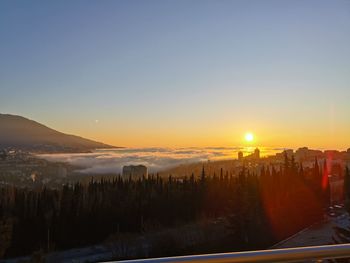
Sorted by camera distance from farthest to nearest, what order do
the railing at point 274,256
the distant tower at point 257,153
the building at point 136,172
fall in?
the distant tower at point 257,153, the building at point 136,172, the railing at point 274,256

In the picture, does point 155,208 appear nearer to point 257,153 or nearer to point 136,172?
point 136,172

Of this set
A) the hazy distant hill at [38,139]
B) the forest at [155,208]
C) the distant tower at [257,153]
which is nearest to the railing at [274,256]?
the forest at [155,208]

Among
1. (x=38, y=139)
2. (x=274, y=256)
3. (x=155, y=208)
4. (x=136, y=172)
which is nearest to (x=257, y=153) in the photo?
(x=136, y=172)

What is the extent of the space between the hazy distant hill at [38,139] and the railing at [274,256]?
96447mm

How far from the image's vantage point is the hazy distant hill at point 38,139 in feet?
317

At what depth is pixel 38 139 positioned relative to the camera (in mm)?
101125

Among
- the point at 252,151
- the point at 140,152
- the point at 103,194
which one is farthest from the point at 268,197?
the point at 140,152

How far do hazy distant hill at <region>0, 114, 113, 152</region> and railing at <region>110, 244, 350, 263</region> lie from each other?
96447 millimetres

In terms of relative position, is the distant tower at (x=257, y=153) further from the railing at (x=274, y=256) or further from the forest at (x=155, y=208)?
the railing at (x=274, y=256)

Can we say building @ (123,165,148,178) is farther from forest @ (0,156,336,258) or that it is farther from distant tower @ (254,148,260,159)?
distant tower @ (254,148,260,159)

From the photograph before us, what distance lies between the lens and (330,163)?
47625 mm

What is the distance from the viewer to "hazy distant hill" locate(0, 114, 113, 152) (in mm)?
96750

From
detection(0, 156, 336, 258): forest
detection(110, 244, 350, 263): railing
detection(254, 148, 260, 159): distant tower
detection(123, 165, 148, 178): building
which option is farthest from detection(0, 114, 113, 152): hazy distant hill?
detection(110, 244, 350, 263): railing

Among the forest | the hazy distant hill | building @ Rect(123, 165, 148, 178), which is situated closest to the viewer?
the forest
